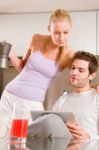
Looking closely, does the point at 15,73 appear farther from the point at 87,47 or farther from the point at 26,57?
the point at 26,57

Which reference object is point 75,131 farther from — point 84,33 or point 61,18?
point 84,33

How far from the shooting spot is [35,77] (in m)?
1.69

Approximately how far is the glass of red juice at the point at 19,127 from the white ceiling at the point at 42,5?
6.22ft

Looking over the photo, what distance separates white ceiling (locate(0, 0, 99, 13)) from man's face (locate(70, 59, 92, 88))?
1057 mm

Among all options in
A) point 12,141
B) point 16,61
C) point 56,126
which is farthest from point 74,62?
point 12,141

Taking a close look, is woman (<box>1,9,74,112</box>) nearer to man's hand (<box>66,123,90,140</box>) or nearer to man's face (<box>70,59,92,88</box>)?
man's face (<box>70,59,92,88</box>)

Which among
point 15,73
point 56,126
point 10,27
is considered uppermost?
point 10,27

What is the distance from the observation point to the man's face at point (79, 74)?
182cm

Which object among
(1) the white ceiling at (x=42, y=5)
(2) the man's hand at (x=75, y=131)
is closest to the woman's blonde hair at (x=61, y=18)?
(2) the man's hand at (x=75, y=131)

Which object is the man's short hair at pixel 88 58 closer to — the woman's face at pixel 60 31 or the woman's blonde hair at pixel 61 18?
the woman's blonde hair at pixel 61 18

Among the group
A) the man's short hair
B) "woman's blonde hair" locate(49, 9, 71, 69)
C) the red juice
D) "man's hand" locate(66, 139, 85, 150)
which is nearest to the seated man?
the man's short hair

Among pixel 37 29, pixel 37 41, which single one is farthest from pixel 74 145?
pixel 37 29

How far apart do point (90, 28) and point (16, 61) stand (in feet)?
4.37

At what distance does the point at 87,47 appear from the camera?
9.59 ft
